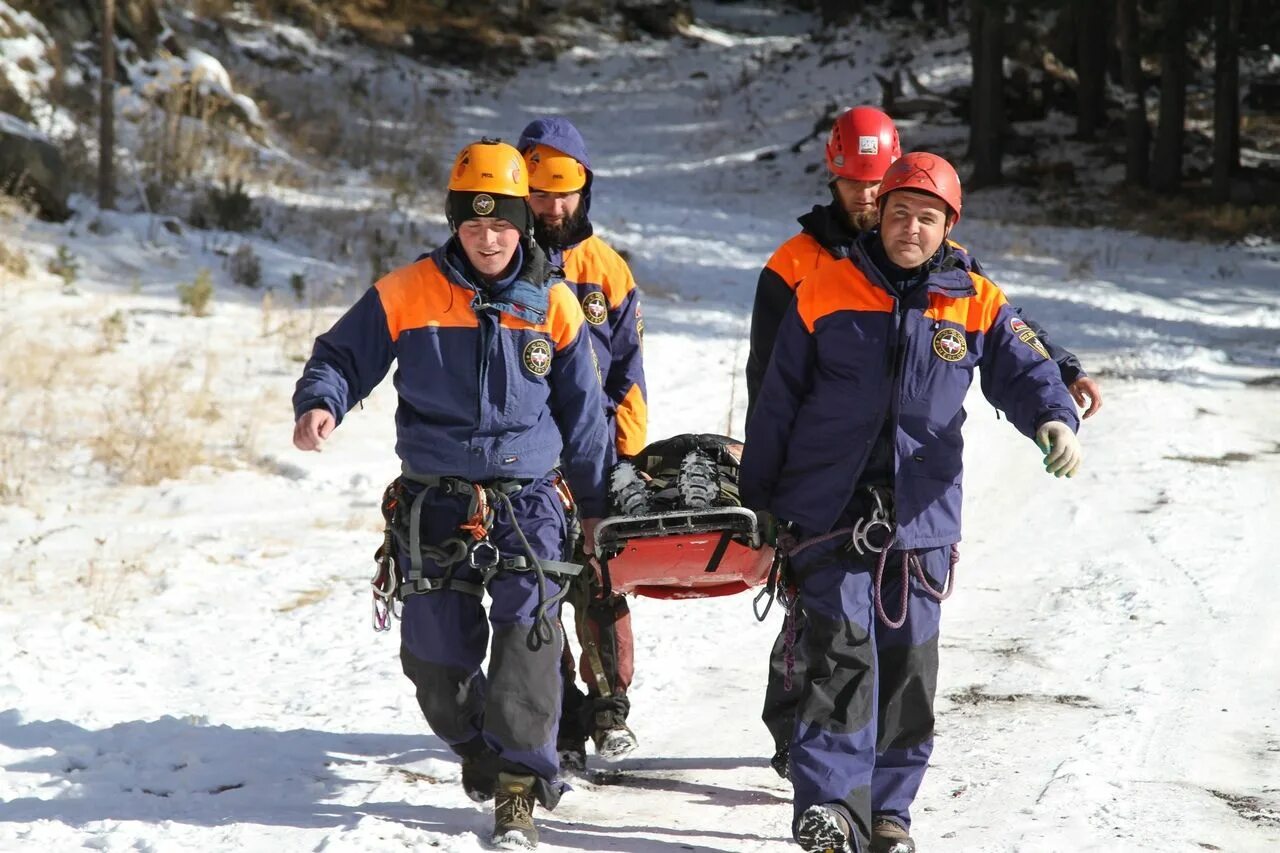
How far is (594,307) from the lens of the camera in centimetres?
514

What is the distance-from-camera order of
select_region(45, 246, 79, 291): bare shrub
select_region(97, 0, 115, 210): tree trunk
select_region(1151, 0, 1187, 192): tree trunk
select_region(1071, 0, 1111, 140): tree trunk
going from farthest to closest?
select_region(1071, 0, 1111, 140): tree trunk
select_region(1151, 0, 1187, 192): tree trunk
select_region(97, 0, 115, 210): tree trunk
select_region(45, 246, 79, 291): bare shrub

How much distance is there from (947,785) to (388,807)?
73.4 inches

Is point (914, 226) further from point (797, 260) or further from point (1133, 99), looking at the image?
point (1133, 99)

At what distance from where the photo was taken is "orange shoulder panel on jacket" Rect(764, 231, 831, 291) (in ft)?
15.9

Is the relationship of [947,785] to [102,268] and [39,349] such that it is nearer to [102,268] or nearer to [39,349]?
[39,349]

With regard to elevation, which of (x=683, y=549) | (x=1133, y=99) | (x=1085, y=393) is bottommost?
(x=683, y=549)

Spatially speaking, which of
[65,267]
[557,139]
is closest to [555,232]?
[557,139]

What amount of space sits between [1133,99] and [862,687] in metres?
21.6

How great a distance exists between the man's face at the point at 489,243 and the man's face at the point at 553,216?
0.70 meters

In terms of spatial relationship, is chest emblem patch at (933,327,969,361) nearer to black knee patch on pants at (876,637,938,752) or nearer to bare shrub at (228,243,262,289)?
black knee patch on pants at (876,637,938,752)

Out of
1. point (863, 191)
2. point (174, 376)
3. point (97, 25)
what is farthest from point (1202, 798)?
point (97, 25)

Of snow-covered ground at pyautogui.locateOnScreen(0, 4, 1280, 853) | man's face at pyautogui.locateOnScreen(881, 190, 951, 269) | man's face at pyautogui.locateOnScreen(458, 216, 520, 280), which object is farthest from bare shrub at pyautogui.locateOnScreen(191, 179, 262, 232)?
man's face at pyautogui.locateOnScreen(881, 190, 951, 269)

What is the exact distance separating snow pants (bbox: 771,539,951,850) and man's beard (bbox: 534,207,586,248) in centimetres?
148

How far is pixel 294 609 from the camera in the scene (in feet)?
22.1
